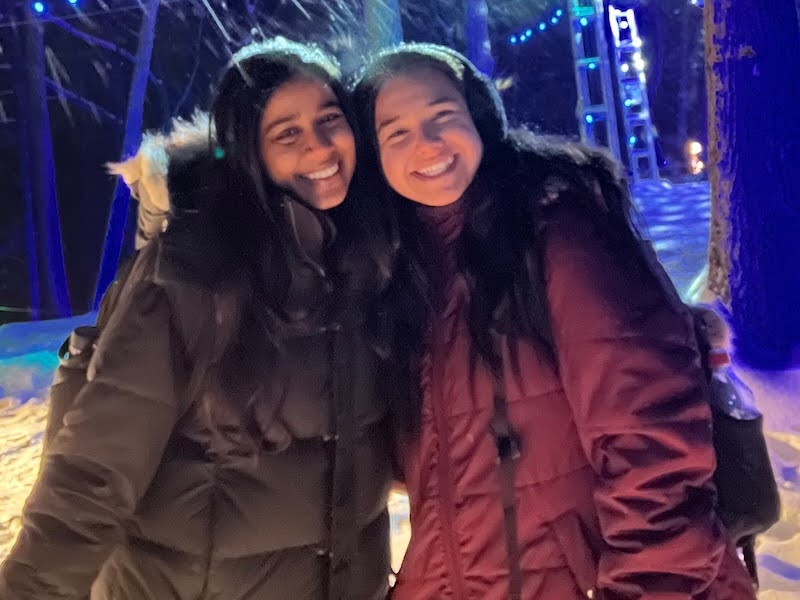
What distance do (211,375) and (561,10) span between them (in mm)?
18653

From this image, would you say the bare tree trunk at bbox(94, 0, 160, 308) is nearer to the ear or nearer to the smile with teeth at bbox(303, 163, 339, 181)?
the ear

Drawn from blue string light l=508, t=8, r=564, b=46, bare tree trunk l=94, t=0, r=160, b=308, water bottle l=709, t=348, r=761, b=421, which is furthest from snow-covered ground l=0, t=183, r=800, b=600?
blue string light l=508, t=8, r=564, b=46

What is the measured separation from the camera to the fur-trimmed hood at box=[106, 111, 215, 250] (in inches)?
72.7

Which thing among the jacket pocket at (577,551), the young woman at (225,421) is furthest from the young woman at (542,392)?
the young woman at (225,421)

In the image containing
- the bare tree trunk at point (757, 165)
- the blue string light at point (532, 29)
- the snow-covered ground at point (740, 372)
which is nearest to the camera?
the snow-covered ground at point (740, 372)

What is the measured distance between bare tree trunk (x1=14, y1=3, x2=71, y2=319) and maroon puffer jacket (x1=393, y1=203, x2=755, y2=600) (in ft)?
43.3

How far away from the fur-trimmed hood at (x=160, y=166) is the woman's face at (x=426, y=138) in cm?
50

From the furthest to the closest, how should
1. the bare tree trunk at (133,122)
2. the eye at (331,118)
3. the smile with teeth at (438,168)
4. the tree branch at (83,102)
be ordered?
the tree branch at (83,102), the bare tree trunk at (133,122), the eye at (331,118), the smile with teeth at (438,168)

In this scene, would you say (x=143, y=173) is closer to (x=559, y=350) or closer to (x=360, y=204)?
(x=360, y=204)

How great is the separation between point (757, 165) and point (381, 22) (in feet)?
14.4

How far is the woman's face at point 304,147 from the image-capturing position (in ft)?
6.55

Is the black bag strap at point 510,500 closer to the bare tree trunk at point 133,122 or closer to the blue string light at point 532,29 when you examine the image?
the bare tree trunk at point 133,122

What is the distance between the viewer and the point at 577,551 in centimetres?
151

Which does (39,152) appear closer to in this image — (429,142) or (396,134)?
(396,134)
